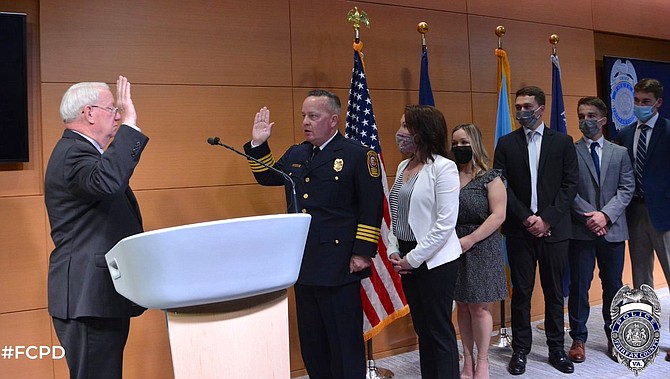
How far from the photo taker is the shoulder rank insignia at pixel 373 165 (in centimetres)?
270

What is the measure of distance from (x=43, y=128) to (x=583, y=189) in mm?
3069

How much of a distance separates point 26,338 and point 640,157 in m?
3.57

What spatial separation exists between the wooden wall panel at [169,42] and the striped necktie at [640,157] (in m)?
2.17

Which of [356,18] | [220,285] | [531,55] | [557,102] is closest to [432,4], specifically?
[356,18]

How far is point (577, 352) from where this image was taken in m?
3.55

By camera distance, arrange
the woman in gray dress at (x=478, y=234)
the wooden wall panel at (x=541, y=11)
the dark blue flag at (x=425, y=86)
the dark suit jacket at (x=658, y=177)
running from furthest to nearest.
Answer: the wooden wall panel at (x=541, y=11), the dark blue flag at (x=425, y=86), the dark suit jacket at (x=658, y=177), the woman in gray dress at (x=478, y=234)

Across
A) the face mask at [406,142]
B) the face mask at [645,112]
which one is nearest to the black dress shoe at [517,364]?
the face mask at [406,142]

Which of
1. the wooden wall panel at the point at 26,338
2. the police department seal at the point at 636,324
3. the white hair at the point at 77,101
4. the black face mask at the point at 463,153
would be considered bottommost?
the wooden wall panel at the point at 26,338

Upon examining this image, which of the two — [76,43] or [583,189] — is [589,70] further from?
[76,43]

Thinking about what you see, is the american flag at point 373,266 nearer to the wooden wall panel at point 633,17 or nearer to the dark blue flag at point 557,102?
the dark blue flag at point 557,102

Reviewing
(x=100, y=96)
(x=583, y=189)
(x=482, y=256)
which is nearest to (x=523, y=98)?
(x=583, y=189)

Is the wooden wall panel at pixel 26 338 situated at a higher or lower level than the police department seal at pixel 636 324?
lower

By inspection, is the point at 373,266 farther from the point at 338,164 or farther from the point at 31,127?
the point at 31,127

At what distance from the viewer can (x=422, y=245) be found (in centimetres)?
264
